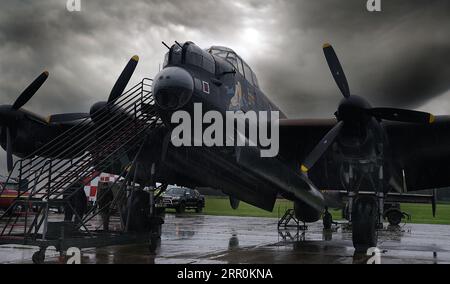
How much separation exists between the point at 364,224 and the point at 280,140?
12.6ft

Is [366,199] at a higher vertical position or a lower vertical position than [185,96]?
lower

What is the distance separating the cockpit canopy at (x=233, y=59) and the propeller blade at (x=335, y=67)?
3.06m

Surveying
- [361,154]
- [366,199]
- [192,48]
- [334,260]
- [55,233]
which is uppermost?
[192,48]

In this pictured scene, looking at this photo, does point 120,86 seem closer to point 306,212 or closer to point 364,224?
point 364,224

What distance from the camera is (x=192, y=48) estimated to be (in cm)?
1252

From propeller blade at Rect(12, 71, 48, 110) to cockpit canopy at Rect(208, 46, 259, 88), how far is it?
5.65 meters

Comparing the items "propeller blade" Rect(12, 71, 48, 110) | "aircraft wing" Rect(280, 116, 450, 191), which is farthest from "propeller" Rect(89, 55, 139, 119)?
"aircraft wing" Rect(280, 116, 450, 191)

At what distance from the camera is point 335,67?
13.4 metres

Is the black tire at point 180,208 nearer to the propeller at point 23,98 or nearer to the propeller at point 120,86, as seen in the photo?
the propeller at point 23,98

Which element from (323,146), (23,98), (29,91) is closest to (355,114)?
(323,146)

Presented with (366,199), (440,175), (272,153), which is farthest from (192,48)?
(440,175)

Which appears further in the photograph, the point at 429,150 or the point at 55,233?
the point at 429,150
